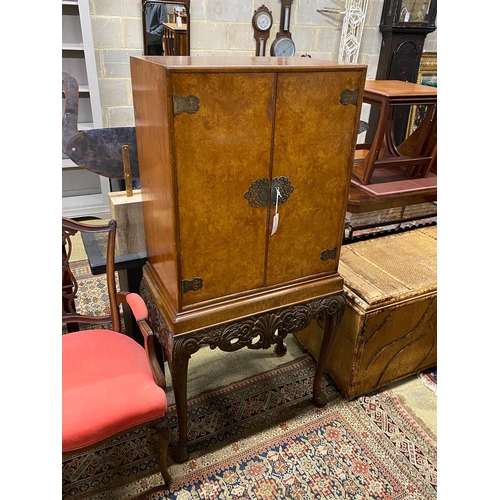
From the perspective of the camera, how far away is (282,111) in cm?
126

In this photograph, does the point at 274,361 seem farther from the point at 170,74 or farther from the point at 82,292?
the point at 170,74

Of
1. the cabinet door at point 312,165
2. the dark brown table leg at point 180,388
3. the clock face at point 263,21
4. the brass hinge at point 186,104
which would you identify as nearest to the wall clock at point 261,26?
the clock face at point 263,21

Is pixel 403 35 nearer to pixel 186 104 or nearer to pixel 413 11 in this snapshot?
pixel 413 11

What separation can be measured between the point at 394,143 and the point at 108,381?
1.73m

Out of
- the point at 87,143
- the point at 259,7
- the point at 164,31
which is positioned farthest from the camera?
the point at 259,7

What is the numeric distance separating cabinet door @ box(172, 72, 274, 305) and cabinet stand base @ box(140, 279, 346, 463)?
0.13 metres

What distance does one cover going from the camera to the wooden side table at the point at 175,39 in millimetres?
3018

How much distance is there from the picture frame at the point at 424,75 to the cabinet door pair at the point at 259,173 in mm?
3110

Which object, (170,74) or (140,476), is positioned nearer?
(170,74)

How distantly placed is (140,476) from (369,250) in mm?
1443

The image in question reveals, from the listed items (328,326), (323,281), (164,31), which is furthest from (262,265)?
(164,31)

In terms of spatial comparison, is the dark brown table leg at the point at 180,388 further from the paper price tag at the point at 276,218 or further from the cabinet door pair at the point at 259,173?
the paper price tag at the point at 276,218

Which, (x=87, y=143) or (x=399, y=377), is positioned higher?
(x=87, y=143)

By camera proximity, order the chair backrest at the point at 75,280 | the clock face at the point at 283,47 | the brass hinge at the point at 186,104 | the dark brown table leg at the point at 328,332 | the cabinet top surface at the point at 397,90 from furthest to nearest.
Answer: the clock face at the point at 283,47 < the cabinet top surface at the point at 397,90 < the dark brown table leg at the point at 328,332 < the chair backrest at the point at 75,280 < the brass hinge at the point at 186,104
